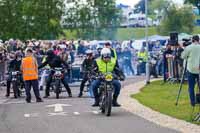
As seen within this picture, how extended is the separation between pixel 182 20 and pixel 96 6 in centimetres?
1126

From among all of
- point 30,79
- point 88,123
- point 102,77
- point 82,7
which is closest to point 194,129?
point 88,123

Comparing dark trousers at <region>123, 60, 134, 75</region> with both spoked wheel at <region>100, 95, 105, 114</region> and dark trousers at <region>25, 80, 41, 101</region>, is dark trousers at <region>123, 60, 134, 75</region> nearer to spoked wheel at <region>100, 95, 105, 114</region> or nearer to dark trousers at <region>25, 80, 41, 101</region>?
dark trousers at <region>25, 80, 41, 101</region>

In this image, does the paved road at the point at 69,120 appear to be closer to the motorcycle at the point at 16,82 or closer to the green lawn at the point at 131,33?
the motorcycle at the point at 16,82

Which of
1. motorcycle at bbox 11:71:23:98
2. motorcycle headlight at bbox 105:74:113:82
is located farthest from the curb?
motorcycle at bbox 11:71:23:98

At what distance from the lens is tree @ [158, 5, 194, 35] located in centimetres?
8469

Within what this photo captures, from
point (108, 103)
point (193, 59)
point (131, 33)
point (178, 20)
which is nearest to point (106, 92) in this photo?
point (108, 103)

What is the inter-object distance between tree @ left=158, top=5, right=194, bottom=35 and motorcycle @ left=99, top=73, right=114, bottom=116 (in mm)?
65531

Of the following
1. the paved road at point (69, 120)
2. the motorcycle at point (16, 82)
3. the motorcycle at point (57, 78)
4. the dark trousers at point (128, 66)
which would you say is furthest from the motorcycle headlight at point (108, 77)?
the dark trousers at point (128, 66)

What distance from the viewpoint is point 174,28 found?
276 feet

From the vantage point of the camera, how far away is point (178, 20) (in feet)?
279

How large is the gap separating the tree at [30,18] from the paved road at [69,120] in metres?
38.3

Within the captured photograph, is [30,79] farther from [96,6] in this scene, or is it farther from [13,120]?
[96,6]

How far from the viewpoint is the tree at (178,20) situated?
84.7 meters

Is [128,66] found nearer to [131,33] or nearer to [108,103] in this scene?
[108,103]
